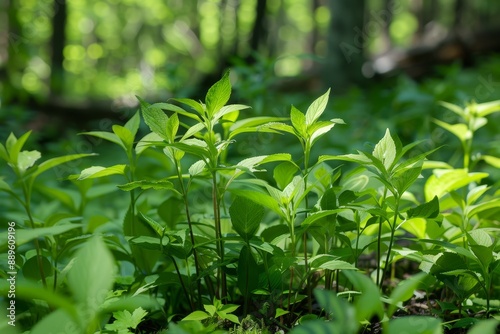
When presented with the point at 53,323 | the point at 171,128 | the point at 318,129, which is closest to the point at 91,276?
the point at 53,323

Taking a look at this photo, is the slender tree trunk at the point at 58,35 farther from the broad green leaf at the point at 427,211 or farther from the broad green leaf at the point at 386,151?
the broad green leaf at the point at 427,211

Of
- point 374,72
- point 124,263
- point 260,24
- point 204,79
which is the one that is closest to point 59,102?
point 204,79

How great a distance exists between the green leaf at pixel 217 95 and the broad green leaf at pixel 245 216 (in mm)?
250

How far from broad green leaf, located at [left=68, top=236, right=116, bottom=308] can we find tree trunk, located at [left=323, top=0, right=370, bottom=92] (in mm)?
5540

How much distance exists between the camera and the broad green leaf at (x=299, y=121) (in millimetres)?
1285

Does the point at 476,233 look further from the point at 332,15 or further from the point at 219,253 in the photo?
the point at 332,15

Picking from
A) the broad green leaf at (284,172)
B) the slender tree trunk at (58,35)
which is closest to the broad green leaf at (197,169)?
the broad green leaf at (284,172)

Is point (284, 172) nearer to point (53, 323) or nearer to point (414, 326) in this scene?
point (414, 326)

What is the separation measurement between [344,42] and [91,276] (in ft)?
19.1

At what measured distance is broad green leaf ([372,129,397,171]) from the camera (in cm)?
129

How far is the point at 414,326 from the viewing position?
0.91 m

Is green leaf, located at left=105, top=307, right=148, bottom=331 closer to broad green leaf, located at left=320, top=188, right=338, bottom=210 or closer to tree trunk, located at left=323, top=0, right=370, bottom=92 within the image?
broad green leaf, located at left=320, top=188, right=338, bottom=210

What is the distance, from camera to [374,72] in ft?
27.2

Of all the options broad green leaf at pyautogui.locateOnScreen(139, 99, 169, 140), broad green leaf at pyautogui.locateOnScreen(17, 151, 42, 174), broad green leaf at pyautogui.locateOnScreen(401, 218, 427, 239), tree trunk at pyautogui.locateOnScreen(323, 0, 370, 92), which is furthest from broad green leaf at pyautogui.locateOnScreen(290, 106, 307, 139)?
tree trunk at pyautogui.locateOnScreen(323, 0, 370, 92)
